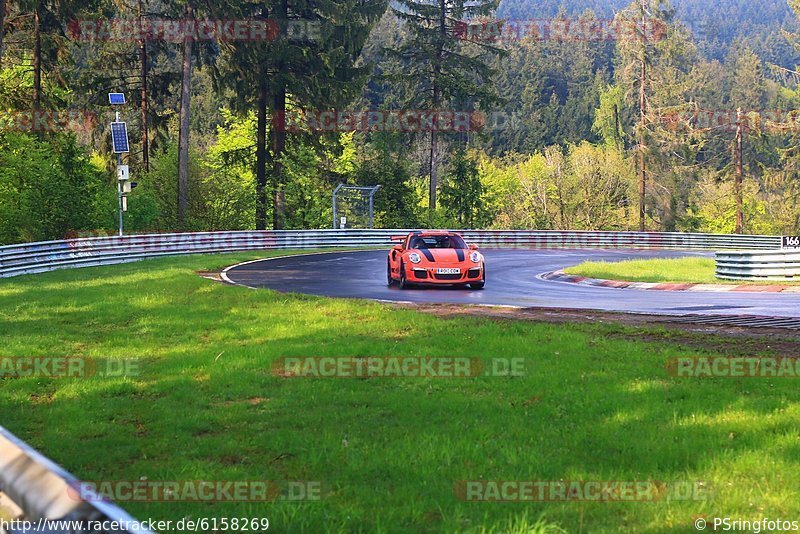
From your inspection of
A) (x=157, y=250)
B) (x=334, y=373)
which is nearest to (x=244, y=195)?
(x=157, y=250)

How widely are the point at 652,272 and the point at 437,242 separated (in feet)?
32.3

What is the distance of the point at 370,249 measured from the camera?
42.0 meters

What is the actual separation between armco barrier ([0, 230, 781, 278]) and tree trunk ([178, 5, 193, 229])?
3.95 metres

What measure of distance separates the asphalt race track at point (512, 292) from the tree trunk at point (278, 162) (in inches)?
664

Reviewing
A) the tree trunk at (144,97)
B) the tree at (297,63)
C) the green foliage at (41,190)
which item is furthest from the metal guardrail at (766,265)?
the tree trunk at (144,97)

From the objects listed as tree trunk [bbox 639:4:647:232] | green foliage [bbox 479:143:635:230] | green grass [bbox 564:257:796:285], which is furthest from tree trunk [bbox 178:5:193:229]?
tree trunk [bbox 639:4:647:232]

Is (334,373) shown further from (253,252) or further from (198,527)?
(253,252)

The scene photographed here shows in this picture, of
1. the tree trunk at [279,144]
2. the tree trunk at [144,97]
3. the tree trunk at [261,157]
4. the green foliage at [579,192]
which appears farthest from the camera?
the green foliage at [579,192]

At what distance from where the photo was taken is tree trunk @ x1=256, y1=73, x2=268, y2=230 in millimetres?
45406

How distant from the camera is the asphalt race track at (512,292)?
16156 mm

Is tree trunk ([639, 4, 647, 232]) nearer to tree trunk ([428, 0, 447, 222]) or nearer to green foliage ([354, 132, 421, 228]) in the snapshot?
tree trunk ([428, 0, 447, 222])

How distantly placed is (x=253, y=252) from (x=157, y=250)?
507cm

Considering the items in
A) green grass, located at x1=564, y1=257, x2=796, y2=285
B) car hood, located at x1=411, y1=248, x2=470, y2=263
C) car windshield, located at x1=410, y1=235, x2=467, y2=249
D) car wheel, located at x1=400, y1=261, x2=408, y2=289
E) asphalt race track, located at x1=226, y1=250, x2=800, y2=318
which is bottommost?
green grass, located at x1=564, y1=257, x2=796, y2=285

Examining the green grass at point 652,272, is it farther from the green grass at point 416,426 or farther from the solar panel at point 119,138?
the solar panel at point 119,138
